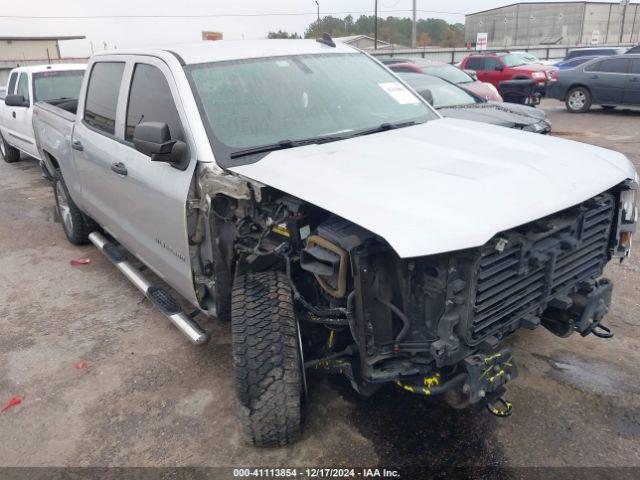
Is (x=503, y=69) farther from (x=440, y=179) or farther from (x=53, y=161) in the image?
(x=440, y=179)

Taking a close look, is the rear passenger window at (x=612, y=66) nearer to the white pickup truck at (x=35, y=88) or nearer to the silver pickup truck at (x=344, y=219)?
the silver pickup truck at (x=344, y=219)

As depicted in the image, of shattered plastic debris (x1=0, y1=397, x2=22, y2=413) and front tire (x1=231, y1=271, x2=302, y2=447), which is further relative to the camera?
shattered plastic debris (x1=0, y1=397, x2=22, y2=413)

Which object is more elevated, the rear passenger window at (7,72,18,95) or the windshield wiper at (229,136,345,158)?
the rear passenger window at (7,72,18,95)

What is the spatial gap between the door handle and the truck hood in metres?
1.17

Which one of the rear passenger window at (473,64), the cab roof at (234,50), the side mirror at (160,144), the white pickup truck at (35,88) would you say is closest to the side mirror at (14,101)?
the white pickup truck at (35,88)

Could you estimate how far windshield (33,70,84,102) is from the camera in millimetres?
8445

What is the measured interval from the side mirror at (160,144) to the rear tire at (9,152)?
9.38 m

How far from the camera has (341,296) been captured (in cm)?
234

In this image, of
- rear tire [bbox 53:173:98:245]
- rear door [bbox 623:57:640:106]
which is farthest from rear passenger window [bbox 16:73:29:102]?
rear door [bbox 623:57:640:106]

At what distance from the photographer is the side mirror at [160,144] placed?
283 cm

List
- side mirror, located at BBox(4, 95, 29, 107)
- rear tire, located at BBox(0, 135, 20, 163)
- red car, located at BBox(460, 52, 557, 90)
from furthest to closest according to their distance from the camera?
red car, located at BBox(460, 52, 557, 90) → rear tire, located at BBox(0, 135, 20, 163) → side mirror, located at BBox(4, 95, 29, 107)

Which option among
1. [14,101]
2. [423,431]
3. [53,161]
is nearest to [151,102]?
[423,431]

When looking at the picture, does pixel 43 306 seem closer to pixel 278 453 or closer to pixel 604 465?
pixel 278 453

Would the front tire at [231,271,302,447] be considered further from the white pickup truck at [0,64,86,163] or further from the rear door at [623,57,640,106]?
the rear door at [623,57,640,106]
